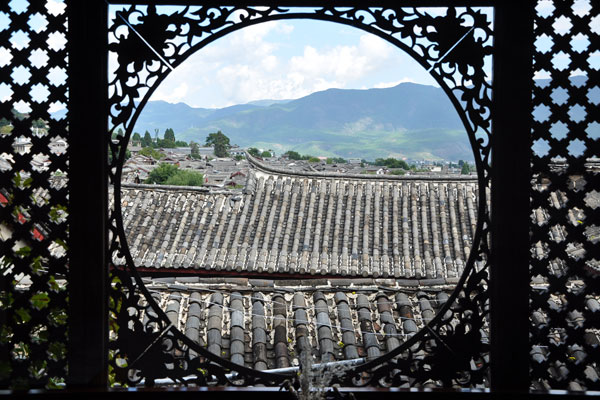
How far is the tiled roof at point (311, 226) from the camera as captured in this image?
791 centimetres

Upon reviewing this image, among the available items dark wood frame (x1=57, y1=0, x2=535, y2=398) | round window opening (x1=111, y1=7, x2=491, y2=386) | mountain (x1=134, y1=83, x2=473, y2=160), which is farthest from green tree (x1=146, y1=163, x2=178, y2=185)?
dark wood frame (x1=57, y1=0, x2=535, y2=398)

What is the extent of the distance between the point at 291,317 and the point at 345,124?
66.7m

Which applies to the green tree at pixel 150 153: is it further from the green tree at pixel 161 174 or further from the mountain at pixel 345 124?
the mountain at pixel 345 124

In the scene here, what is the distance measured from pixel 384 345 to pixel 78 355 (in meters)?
2.12

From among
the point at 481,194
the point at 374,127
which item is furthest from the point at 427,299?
the point at 374,127

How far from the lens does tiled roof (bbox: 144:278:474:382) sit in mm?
3434

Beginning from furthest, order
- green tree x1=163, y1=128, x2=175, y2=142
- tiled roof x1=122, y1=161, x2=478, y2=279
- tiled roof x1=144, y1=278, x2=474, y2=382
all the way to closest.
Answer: green tree x1=163, y1=128, x2=175, y2=142 < tiled roof x1=122, y1=161, x2=478, y2=279 < tiled roof x1=144, y1=278, x2=474, y2=382

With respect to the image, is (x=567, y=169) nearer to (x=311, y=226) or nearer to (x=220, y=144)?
(x=311, y=226)

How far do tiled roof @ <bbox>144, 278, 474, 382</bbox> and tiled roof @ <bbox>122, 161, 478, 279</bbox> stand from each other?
3.54 metres

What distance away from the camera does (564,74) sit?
1911mm

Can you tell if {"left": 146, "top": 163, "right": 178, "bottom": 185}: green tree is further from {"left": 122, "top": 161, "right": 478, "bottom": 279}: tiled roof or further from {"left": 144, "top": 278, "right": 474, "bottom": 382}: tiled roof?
{"left": 144, "top": 278, "right": 474, "bottom": 382}: tiled roof

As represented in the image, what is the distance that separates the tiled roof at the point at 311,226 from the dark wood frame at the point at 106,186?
5.83 meters

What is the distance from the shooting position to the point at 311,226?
872 cm

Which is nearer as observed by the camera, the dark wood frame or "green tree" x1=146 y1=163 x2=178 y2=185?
the dark wood frame
